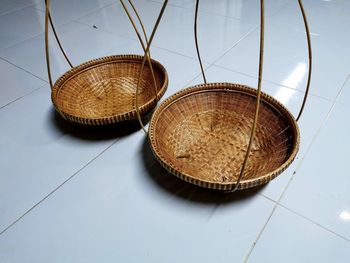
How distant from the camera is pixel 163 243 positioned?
1.95 feet

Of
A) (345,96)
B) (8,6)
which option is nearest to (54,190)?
(345,96)

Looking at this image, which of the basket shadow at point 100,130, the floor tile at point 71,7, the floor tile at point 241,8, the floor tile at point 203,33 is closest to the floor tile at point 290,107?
the floor tile at point 203,33

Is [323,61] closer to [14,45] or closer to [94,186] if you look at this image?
[94,186]

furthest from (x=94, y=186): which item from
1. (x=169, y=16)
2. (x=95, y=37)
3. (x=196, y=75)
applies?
(x=169, y=16)

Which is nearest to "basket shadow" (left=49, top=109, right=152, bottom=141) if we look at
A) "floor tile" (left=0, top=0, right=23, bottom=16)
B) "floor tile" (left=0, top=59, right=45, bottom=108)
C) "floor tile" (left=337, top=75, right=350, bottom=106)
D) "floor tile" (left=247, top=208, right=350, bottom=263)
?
"floor tile" (left=0, top=59, right=45, bottom=108)

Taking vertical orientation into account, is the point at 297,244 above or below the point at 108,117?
below

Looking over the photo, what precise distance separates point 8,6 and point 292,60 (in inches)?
65.5

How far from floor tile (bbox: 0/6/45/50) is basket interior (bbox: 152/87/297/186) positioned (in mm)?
1032

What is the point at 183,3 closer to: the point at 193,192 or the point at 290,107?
the point at 290,107

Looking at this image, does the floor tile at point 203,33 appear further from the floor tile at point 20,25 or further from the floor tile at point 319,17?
the floor tile at point 20,25

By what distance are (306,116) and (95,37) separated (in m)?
1.02

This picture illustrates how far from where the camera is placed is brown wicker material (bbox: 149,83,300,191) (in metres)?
0.66

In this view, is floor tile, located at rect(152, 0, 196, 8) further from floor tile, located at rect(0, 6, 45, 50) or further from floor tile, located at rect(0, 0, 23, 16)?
floor tile, located at rect(0, 0, 23, 16)

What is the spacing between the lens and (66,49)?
4.17 feet
